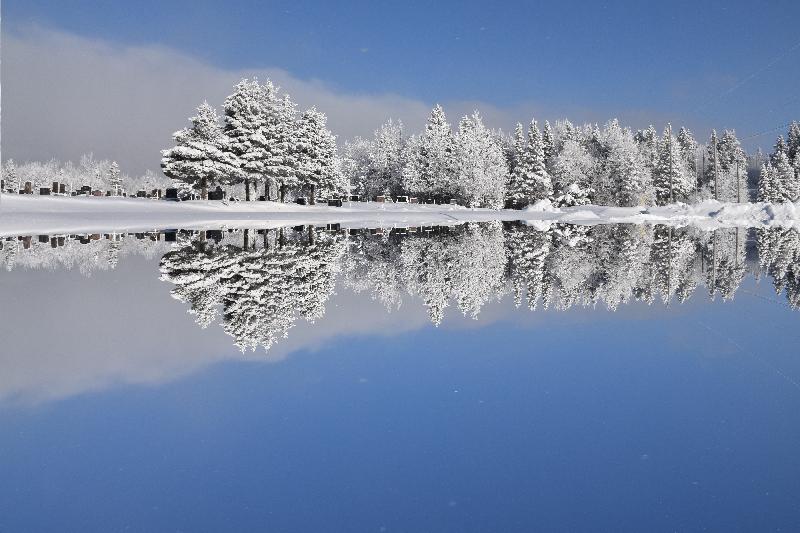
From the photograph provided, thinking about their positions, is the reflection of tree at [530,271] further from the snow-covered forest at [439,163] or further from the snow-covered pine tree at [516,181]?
the snow-covered pine tree at [516,181]

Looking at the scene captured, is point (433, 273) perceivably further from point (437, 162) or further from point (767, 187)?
point (767, 187)

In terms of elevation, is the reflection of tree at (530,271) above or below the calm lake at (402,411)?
above

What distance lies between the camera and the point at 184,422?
12.0 ft

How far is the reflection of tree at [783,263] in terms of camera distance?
8.89 meters

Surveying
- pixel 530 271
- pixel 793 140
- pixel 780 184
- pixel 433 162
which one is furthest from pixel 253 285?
pixel 793 140

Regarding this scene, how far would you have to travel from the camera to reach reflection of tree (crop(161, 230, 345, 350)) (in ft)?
21.6

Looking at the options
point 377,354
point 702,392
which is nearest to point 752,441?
point 702,392

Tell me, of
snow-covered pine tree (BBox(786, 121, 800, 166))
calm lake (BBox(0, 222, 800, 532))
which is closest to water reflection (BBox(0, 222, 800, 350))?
calm lake (BBox(0, 222, 800, 532))

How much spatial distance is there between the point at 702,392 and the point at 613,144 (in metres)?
79.6

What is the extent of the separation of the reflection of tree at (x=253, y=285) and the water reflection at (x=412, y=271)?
2 cm

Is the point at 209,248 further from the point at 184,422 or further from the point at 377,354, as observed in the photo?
the point at 184,422

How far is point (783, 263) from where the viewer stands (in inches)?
486

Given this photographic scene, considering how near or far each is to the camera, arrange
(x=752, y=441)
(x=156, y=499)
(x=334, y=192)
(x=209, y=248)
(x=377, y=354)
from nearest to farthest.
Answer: (x=156, y=499), (x=752, y=441), (x=377, y=354), (x=209, y=248), (x=334, y=192)

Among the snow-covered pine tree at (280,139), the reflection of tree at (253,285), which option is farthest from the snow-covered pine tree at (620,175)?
the reflection of tree at (253,285)
